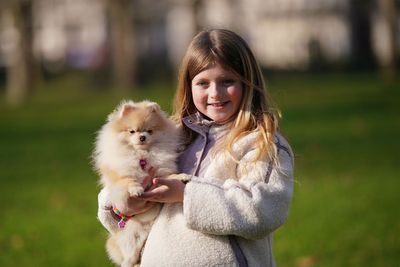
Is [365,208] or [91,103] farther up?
[365,208]

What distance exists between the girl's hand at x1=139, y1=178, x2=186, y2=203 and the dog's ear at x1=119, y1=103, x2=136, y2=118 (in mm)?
495

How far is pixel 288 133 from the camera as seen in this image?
14227 mm

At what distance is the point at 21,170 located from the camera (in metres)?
11.7

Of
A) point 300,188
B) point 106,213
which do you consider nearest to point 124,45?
point 300,188

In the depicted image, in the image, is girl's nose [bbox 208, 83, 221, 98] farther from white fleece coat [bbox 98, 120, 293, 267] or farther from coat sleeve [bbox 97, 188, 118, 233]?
coat sleeve [bbox 97, 188, 118, 233]

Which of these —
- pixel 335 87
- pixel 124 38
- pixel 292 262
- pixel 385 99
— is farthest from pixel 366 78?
pixel 292 262

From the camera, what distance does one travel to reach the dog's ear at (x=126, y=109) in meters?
3.43

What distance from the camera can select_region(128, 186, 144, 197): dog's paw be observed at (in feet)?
10.2

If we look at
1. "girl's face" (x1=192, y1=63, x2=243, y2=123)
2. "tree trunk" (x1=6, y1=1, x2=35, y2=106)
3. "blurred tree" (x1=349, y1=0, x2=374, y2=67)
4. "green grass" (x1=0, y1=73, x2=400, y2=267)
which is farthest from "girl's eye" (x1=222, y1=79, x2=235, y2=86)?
"blurred tree" (x1=349, y1=0, x2=374, y2=67)

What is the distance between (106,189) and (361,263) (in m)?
3.44

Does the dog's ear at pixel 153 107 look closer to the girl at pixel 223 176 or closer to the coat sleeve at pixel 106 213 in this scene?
the girl at pixel 223 176

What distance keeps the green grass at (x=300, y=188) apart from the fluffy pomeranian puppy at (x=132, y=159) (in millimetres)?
720

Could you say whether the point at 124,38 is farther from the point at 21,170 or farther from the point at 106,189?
the point at 106,189

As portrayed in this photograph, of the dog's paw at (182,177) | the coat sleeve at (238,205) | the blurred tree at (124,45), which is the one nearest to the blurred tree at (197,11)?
the blurred tree at (124,45)
